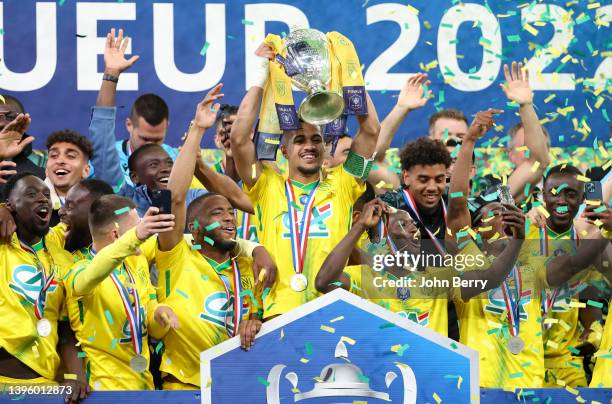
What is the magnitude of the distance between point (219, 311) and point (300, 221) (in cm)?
65

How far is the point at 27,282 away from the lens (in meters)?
5.32

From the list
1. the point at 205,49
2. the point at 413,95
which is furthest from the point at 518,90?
the point at 205,49

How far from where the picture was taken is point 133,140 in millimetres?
6809

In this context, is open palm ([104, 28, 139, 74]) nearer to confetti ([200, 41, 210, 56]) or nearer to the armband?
confetti ([200, 41, 210, 56])

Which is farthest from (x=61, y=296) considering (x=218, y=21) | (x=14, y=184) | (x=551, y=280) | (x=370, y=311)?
(x=218, y=21)

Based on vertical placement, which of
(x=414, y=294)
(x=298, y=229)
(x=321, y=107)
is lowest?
(x=414, y=294)

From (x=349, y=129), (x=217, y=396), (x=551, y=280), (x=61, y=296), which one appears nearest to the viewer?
(x=217, y=396)

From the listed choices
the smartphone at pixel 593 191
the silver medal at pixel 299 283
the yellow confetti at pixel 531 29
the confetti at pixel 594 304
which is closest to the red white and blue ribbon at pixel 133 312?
the silver medal at pixel 299 283

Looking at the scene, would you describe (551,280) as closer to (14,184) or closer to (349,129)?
(349,129)

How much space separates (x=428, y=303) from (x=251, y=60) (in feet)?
8.57

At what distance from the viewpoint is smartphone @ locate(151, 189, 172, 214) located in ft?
16.8

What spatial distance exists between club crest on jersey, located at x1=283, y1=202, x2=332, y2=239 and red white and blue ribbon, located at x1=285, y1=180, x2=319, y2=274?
16 mm

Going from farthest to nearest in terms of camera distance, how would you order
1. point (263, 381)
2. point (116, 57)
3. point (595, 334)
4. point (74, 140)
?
point (116, 57)
point (74, 140)
point (595, 334)
point (263, 381)

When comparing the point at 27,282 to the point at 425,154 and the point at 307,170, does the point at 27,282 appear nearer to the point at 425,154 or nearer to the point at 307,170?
the point at 307,170
